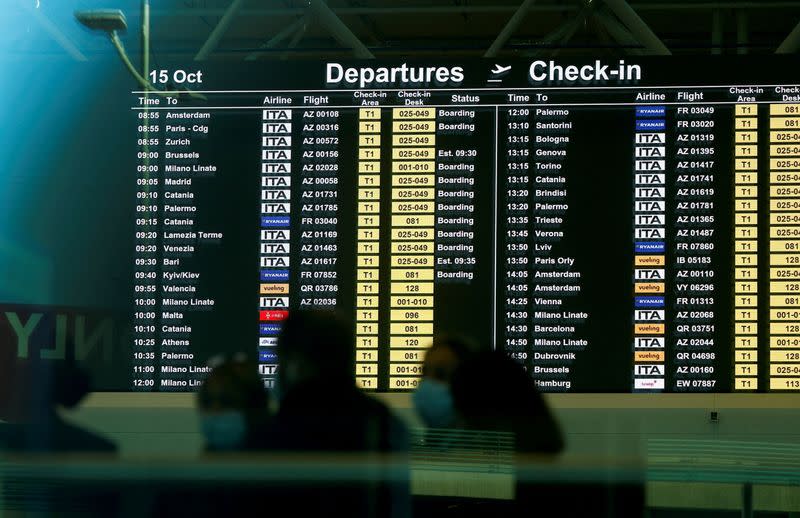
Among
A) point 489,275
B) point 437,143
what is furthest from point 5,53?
point 489,275

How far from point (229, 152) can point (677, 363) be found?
2.15 metres

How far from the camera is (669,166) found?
476 cm

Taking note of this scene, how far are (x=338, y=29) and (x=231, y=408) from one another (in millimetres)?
3611

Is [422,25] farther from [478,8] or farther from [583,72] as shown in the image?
Answer: [583,72]

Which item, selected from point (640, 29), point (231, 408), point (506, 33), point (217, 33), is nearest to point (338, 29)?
point (217, 33)

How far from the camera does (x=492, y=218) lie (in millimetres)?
4773

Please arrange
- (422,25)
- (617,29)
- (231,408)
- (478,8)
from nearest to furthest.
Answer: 1. (231,408)
2. (617,29)
3. (478,8)
4. (422,25)

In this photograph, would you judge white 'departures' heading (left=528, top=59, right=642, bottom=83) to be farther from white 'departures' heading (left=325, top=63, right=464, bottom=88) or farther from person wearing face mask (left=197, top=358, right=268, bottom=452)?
person wearing face mask (left=197, top=358, right=268, bottom=452)

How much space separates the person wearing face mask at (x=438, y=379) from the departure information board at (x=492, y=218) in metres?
0.96

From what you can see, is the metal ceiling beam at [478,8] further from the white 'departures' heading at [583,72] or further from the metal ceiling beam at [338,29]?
the white 'departures' heading at [583,72]

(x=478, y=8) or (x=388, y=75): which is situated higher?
(x=478, y=8)

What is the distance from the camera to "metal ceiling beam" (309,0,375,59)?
532cm

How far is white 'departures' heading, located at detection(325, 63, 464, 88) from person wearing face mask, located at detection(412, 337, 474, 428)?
4.81 feet

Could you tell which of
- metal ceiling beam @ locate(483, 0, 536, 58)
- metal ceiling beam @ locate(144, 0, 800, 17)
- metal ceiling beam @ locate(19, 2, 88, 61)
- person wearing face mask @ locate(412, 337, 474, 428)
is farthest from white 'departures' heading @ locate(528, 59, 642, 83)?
metal ceiling beam @ locate(19, 2, 88, 61)
